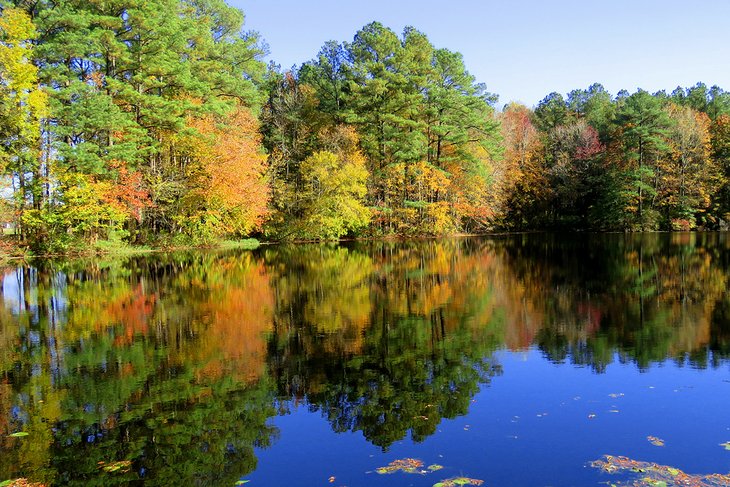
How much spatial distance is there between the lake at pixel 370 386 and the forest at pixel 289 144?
15660 millimetres

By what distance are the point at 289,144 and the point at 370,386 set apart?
42330 millimetres

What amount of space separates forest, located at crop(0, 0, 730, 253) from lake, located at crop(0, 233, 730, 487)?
15.7 metres

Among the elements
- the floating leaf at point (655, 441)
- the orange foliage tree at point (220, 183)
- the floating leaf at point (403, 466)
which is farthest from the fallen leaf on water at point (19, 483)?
the orange foliage tree at point (220, 183)

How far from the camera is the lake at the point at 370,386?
19.8 ft

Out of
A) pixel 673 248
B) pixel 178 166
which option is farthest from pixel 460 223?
pixel 178 166

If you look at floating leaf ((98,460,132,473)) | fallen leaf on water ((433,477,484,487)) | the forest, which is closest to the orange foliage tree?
the forest

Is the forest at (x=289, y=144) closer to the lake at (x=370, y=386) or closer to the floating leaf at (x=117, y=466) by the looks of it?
the lake at (x=370, y=386)

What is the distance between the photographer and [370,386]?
28.0 feet

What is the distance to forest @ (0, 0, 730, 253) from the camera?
30.4m

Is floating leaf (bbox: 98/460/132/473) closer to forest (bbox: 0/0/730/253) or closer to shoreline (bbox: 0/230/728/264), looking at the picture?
forest (bbox: 0/0/730/253)

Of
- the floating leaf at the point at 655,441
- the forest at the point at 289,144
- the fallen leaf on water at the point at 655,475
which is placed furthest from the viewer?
the forest at the point at 289,144

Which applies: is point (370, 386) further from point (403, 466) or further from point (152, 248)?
point (152, 248)

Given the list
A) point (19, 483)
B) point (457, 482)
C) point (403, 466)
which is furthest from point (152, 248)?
point (457, 482)

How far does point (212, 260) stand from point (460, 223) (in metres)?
29.3
